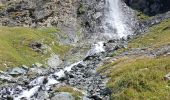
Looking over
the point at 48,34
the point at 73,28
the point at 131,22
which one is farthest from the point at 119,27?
the point at 48,34

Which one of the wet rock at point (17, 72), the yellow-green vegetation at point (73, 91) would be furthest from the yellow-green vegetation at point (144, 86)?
the wet rock at point (17, 72)

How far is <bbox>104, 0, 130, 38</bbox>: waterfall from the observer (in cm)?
13027

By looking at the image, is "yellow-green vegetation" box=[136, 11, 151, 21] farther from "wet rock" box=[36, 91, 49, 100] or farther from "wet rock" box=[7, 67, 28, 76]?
"wet rock" box=[36, 91, 49, 100]

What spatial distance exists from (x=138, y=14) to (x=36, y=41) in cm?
4638

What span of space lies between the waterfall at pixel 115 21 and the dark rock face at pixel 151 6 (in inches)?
210

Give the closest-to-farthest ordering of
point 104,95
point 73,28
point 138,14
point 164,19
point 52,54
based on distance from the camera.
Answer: point 104,95 → point 52,54 → point 164,19 → point 73,28 → point 138,14

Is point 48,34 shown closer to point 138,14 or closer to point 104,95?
point 138,14

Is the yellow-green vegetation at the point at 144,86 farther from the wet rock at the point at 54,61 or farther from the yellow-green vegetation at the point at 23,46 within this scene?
the wet rock at the point at 54,61

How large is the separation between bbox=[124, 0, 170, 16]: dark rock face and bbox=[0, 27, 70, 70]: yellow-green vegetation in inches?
1366

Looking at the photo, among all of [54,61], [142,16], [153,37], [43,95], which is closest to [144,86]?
[43,95]

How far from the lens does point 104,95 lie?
37562mm

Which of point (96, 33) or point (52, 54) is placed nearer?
point (52, 54)

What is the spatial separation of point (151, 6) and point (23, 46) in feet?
181

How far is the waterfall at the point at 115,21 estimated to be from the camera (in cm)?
13027
